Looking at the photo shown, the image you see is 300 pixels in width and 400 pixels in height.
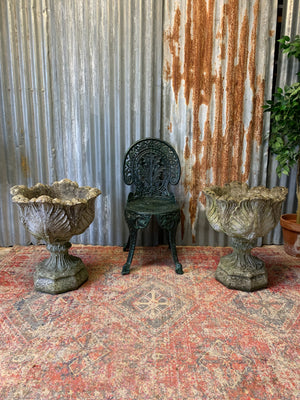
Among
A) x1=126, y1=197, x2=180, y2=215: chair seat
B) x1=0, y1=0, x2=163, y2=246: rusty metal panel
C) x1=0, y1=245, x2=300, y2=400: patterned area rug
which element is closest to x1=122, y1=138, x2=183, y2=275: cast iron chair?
x1=126, y1=197, x2=180, y2=215: chair seat

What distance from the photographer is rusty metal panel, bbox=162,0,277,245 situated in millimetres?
2699

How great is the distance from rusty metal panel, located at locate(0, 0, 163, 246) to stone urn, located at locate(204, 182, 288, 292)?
1.13 meters

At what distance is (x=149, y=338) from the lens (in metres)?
1.69

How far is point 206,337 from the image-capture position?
1.70 m

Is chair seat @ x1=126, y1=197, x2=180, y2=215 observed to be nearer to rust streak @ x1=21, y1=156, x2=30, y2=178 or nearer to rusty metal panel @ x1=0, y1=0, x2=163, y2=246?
rusty metal panel @ x1=0, y1=0, x2=163, y2=246

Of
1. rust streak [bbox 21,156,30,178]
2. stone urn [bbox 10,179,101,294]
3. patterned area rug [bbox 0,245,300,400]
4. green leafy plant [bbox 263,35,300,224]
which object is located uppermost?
green leafy plant [bbox 263,35,300,224]

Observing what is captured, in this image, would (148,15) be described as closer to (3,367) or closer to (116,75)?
(116,75)

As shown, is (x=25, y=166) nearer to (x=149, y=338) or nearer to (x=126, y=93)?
(x=126, y=93)

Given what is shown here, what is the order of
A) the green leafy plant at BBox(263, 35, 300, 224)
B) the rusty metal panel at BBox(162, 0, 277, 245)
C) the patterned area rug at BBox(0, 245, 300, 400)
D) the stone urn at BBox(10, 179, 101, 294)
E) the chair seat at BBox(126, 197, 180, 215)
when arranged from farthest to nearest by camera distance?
1. the rusty metal panel at BBox(162, 0, 277, 245)
2. the green leafy plant at BBox(263, 35, 300, 224)
3. the chair seat at BBox(126, 197, 180, 215)
4. the stone urn at BBox(10, 179, 101, 294)
5. the patterned area rug at BBox(0, 245, 300, 400)

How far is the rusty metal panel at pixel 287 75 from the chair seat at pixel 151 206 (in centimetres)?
121

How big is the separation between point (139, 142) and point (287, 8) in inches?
75.2

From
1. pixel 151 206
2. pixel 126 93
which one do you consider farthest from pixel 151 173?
pixel 126 93

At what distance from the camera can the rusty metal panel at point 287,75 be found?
2746mm

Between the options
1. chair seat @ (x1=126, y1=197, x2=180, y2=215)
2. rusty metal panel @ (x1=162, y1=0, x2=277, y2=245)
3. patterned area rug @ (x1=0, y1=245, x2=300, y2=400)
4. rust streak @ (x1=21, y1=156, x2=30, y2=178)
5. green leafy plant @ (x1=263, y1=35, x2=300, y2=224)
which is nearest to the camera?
patterned area rug @ (x1=0, y1=245, x2=300, y2=400)
